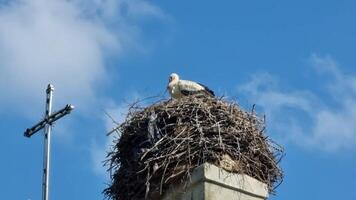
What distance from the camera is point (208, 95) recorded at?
9.94 metres

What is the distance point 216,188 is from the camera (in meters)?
7.86

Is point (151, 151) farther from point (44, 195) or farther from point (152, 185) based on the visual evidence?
point (44, 195)

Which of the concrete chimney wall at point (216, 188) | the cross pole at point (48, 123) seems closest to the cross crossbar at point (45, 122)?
the cross pole at point (48, 123)

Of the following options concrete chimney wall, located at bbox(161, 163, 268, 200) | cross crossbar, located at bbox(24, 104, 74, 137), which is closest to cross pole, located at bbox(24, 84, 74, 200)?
cross crossbar, located at bbox(24, 104, 74, 137)

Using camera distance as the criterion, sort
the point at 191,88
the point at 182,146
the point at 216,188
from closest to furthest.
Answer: the point at 216,188
the point at 182,146
the point at 191,88

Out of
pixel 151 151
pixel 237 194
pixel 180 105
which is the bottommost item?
pixel 237 194

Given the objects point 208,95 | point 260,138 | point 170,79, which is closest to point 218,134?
point 260,138

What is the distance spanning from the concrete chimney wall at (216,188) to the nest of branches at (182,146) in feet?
0.38

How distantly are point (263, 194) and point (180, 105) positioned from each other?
1.50 metres

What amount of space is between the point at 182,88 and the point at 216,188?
346cm

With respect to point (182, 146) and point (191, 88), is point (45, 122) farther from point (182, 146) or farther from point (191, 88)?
point (191, 88)

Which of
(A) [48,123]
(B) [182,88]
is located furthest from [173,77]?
(A) [48,123]

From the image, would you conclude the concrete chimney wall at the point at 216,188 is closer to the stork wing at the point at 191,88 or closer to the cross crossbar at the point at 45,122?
the cross crossbar at the point at 45,122

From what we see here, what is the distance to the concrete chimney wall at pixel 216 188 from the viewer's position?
25.6ft
